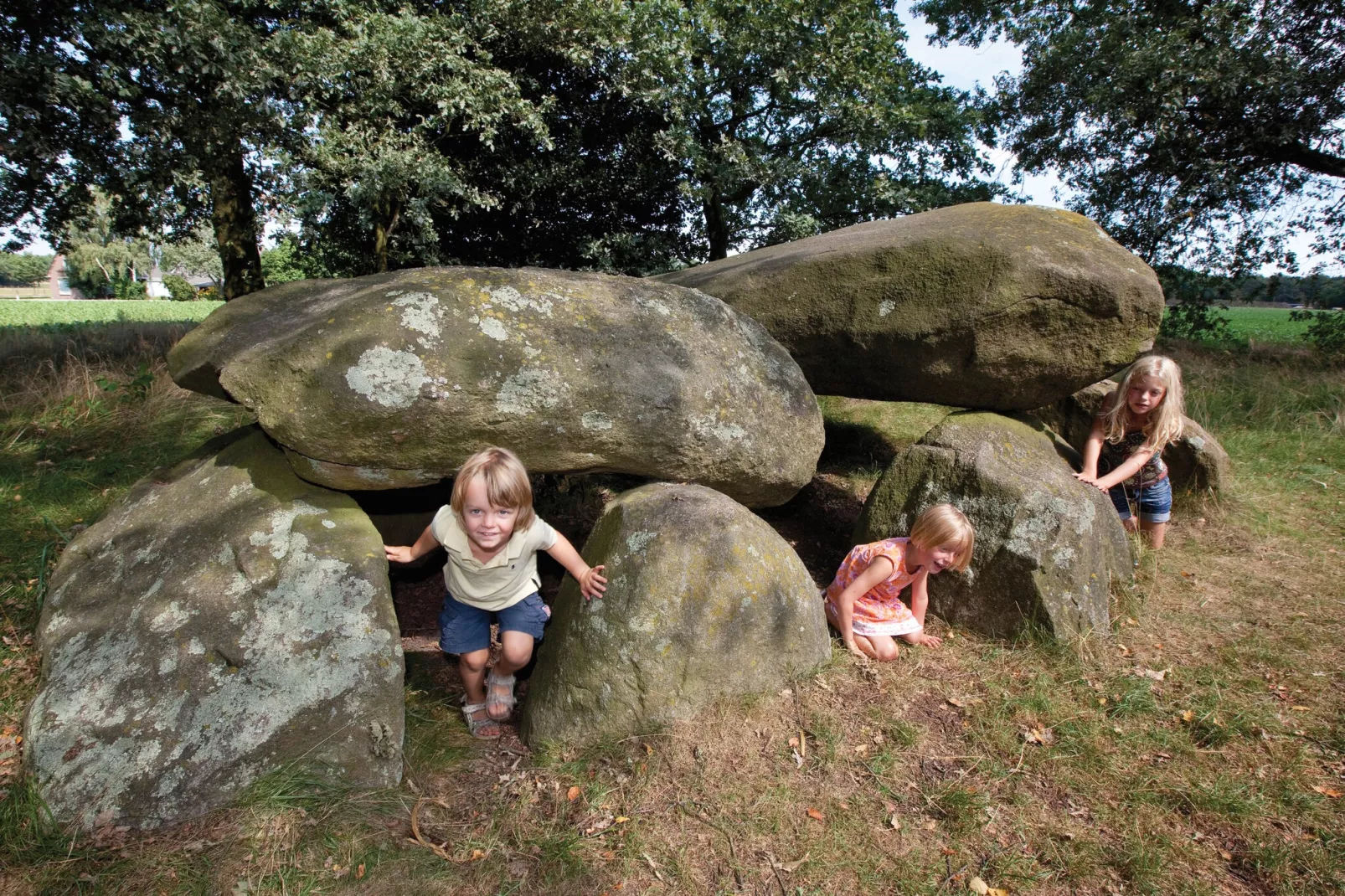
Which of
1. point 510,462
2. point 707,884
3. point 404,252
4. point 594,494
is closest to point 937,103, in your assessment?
point 404,252

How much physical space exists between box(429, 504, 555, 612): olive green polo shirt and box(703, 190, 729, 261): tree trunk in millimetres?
9128

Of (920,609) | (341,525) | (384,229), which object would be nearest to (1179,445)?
(920,609)

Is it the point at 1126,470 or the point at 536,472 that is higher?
the point at 536,472

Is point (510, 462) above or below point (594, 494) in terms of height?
above

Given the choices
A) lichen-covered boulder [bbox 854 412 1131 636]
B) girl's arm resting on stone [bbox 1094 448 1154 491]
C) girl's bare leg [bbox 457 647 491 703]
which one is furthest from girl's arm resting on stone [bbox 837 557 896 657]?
girl's bare leg [bbox 457 647 491 703]

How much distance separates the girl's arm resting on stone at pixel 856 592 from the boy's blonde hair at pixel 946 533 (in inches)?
8.6

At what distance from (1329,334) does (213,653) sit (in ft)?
45.4

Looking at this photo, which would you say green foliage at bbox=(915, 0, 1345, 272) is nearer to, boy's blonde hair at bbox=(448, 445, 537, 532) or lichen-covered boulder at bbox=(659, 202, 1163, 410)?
lichen-covered boulder at bbox=(659, 202, 1163, 410)

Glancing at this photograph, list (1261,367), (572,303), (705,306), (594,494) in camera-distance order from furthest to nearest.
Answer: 1. (1261,367)
2. (594,494)
3. (705,306)
4. (572,303)

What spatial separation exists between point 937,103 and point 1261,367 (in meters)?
6.06

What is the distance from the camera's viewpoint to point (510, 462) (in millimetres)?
3111

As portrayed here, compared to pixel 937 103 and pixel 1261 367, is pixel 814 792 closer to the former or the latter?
pixel 1261 367

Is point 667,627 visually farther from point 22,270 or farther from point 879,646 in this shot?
point 22,270

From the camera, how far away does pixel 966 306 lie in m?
4.43
